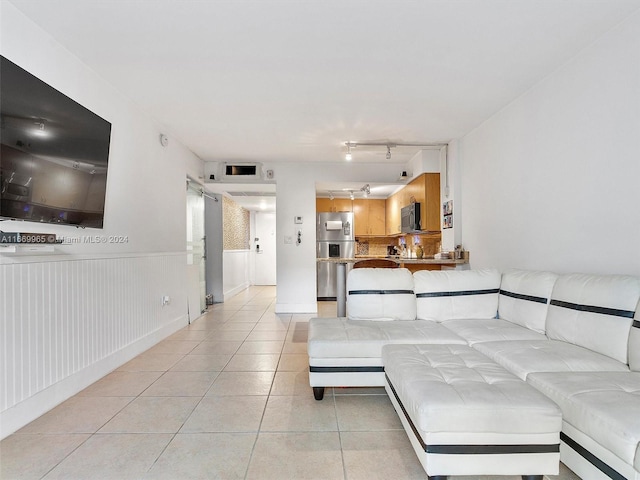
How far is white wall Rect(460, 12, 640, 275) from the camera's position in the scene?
2123 mm

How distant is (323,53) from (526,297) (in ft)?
8.30

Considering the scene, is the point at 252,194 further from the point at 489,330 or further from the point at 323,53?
the point at 489,330

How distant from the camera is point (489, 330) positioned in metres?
2.47

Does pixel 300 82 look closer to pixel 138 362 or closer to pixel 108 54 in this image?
pixel 108 54

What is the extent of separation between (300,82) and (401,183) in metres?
3.29

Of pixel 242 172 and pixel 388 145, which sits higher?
pixel 388 145

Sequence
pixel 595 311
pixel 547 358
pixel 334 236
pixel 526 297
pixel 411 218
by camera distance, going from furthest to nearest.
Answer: pixel 334 236
pixel 411 218
pixel 526 297
pixel 595 311
pixel 547 358

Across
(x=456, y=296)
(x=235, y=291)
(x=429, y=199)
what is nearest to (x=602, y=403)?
(x=456, y=296)

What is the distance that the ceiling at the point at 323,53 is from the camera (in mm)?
2002

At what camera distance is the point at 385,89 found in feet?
9.95

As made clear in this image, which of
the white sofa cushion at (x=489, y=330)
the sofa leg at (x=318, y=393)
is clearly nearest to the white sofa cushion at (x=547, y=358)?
the white sofa cushion at (x=489, y=330)

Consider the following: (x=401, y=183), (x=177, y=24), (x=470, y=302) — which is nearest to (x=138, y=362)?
(x=177, y=24)

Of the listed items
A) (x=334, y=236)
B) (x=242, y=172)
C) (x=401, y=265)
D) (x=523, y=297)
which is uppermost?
(x=242, y=172)

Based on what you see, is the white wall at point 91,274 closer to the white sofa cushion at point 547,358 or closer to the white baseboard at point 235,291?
the white baseboard at point 235,291
